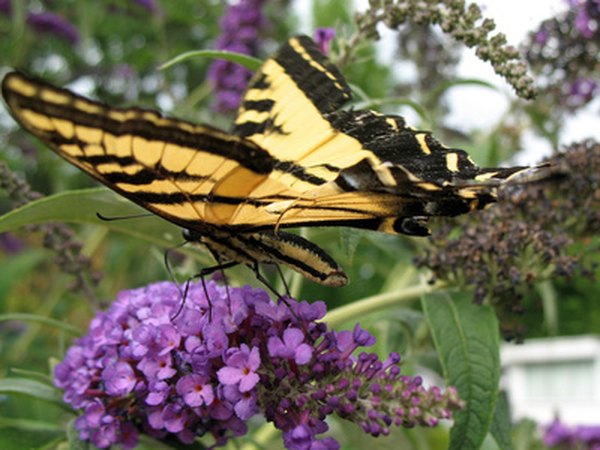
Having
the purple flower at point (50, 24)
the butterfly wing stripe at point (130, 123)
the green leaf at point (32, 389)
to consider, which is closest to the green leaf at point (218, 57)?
the butterfly wing stripe at point (130, 123)

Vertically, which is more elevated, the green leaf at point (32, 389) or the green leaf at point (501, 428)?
the green leaf at point (501, 428)

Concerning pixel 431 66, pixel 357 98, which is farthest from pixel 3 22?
pixel 357 98

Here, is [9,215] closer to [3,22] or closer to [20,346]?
[20,346]

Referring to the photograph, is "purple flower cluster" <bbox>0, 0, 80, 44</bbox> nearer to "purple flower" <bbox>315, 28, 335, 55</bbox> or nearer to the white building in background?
"purple flower" <bbox>315, 28, 335, 55</bbox>

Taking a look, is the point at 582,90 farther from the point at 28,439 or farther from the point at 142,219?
the point at 28,439

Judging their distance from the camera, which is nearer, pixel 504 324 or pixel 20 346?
pixel 504 324

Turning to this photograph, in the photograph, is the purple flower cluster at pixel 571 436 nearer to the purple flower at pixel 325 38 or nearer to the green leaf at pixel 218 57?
the purple flower at pixel 325 38
